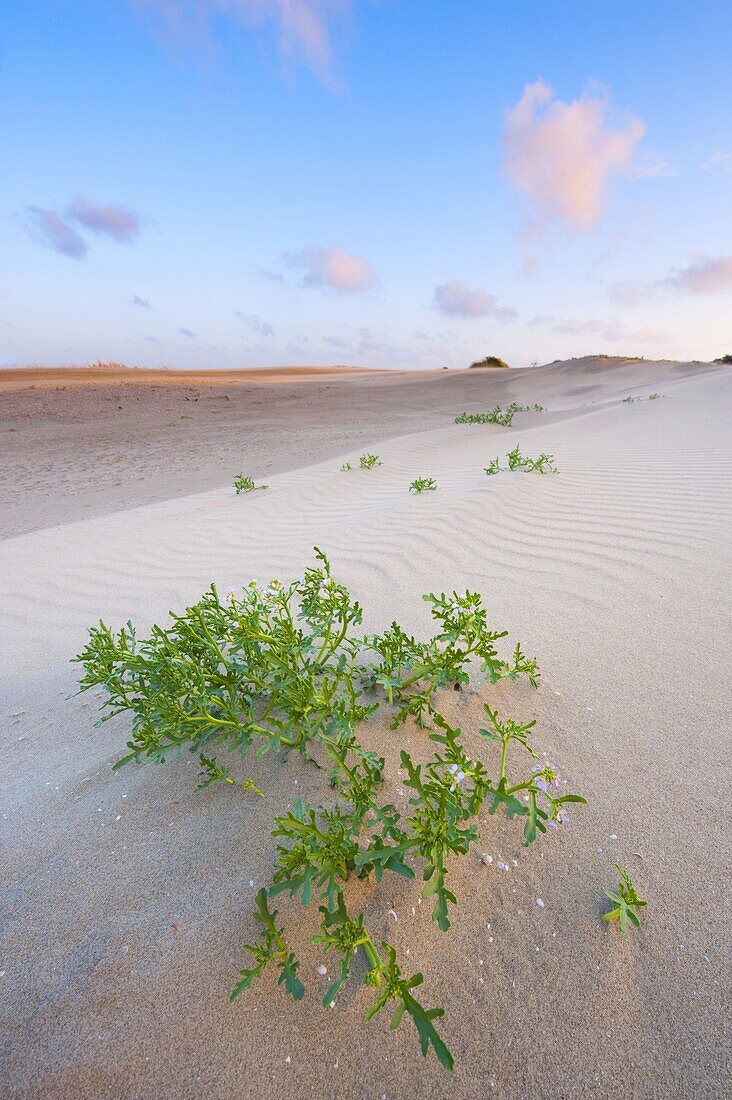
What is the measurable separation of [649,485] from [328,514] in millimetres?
3116

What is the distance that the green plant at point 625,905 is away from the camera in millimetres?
1184

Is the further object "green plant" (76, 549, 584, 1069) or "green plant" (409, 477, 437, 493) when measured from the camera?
"green plant" (409, 477, 437, 493)

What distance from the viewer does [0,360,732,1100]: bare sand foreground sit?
3.33ft

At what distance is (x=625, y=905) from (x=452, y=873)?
43cm

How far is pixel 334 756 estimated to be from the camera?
130 cm

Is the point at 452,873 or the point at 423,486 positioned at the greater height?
the point at 423,486

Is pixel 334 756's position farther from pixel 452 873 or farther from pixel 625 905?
pixel 625 905

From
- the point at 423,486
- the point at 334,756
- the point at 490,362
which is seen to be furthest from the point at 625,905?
the point at 490,362

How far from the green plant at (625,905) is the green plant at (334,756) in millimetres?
216

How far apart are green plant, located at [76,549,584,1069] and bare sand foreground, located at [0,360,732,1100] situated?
0.08m

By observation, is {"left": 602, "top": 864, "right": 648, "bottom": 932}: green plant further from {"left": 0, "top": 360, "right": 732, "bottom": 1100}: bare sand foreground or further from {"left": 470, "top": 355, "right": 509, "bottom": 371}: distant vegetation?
{"left": 470, "top": 355, "right": 509, "bottom": 371}: distant vegetation

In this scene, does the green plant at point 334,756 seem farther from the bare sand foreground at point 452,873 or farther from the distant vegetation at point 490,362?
the distant vegetation at point 490,362

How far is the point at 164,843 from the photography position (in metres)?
1.42

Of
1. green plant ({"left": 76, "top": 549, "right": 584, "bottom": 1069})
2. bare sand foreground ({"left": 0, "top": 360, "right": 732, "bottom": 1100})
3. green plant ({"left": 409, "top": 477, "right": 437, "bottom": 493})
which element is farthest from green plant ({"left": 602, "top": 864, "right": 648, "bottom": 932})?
green plant ({"left": 409, "top": 477, "right": 437, "bottom": 493})
